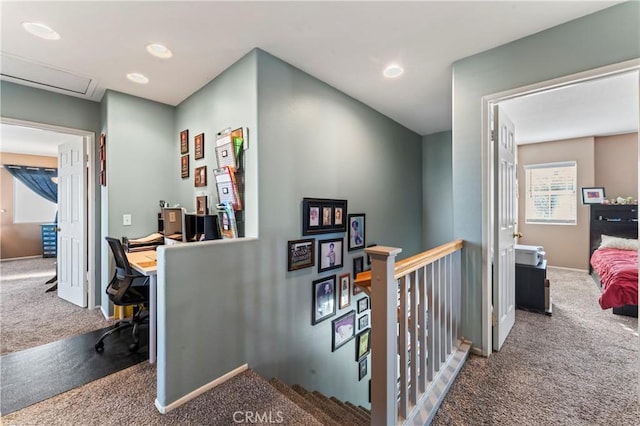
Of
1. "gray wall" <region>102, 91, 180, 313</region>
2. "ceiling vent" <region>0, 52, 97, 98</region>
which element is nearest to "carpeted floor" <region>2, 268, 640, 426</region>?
"gray wall" <region>102, 91, 180, 313</region>

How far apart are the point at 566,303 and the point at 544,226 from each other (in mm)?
2492

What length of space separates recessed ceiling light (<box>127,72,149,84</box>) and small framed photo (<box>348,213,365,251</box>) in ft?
8.26

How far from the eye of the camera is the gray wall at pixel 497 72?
5.41ft

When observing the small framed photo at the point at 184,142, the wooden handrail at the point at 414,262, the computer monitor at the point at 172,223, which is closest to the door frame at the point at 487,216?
the wooden handrail at the point at 414,262

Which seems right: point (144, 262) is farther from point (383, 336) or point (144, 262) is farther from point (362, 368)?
point (362, 368)

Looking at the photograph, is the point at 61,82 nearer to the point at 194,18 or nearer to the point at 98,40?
the point at 98,40

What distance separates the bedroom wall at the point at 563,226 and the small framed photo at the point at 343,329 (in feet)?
14.6

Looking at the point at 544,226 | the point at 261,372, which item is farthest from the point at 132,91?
the point at 544,226

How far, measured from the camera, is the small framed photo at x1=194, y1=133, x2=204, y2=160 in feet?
9.23

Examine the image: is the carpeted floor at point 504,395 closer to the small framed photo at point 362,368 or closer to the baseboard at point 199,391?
the baseboard at point 199,391

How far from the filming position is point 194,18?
177cm

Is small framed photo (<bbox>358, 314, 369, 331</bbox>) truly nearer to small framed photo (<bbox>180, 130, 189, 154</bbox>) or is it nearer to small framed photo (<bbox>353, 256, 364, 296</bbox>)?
small framed photo (<bbox>353, 256, 364, 296</bbox>)

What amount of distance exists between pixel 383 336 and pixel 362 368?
2496 mm

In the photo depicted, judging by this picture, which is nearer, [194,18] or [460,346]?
[194,18]
